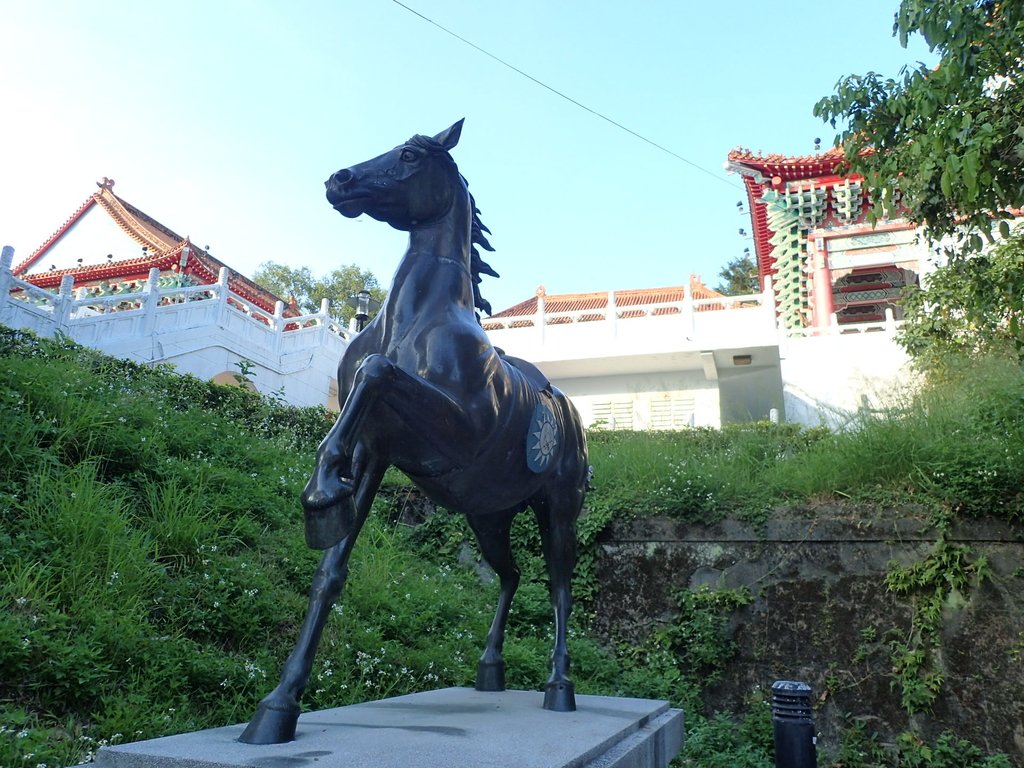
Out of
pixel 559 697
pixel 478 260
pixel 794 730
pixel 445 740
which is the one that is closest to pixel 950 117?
pixel 478 260

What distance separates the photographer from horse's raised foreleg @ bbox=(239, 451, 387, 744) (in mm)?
2025

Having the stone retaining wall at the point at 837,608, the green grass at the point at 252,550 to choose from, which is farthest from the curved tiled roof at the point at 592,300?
the stone retaining wall at the point at 837,608

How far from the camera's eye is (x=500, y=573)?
11.3ft

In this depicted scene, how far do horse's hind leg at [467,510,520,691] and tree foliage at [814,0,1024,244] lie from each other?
2823 mm

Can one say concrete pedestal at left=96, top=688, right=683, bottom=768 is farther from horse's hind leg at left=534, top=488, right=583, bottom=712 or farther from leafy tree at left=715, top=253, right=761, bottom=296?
leafy tree at left=715, top=253, right=761, bottom=296

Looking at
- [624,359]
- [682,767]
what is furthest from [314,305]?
[682,767]

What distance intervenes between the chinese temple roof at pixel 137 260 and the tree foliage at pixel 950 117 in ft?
56.3

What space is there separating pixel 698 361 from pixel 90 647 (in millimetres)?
14995

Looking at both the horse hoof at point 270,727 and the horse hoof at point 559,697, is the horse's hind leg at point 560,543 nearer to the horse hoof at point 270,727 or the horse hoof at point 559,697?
the horse hoof at point 559,697

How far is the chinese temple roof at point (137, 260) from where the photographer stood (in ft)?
66.4

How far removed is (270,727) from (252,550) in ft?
10.5

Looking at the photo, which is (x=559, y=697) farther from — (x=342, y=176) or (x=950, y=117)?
(x=950, y=117)

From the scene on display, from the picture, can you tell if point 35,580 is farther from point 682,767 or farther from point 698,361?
point 698,361

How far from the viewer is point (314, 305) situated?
29266 millimetres
